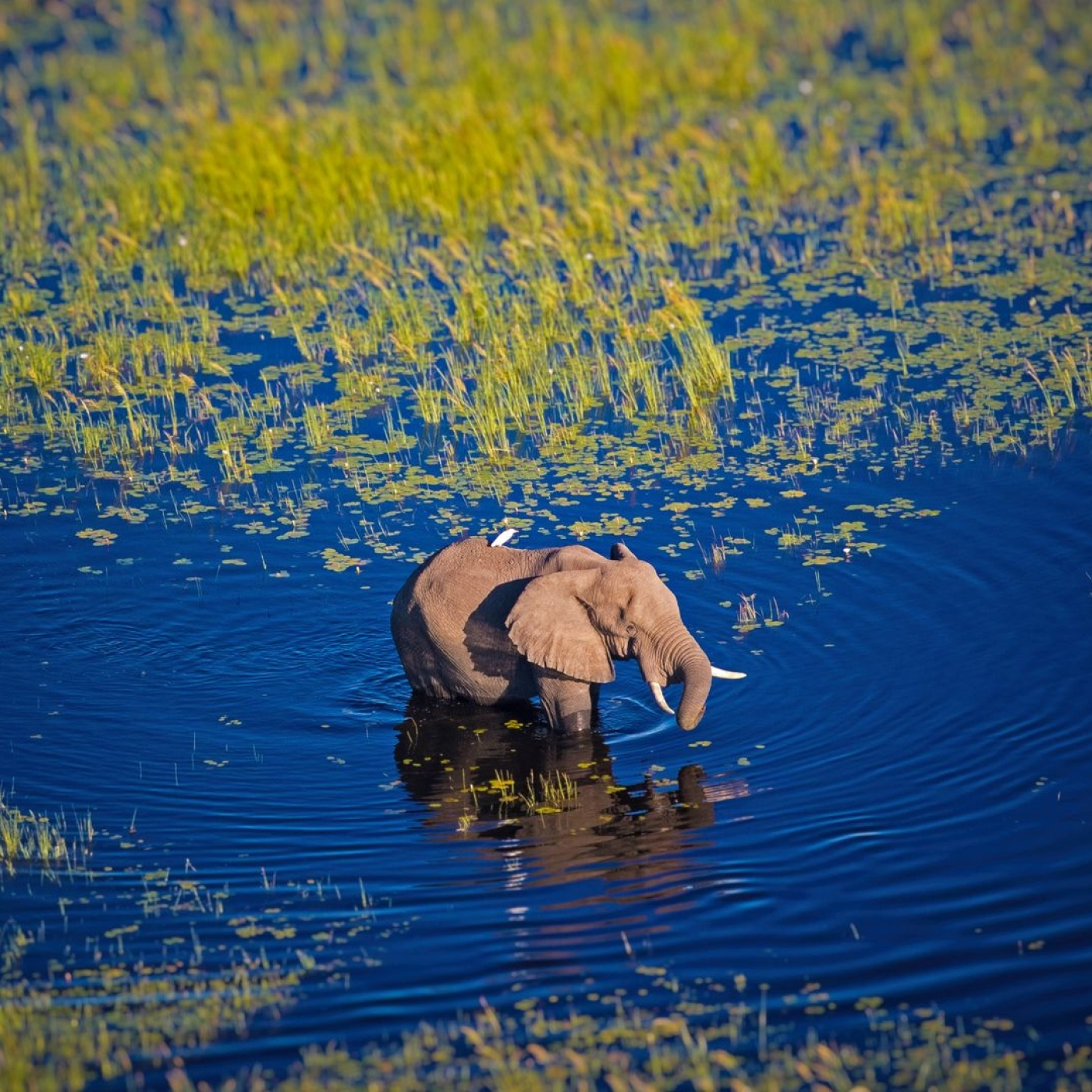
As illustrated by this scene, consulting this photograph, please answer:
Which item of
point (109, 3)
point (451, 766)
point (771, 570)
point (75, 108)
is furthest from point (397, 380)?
point (109, 3)

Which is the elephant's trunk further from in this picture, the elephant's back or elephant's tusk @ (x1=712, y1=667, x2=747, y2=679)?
the elephant's back

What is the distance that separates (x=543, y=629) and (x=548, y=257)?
7356mm

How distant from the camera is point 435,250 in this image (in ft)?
54.2

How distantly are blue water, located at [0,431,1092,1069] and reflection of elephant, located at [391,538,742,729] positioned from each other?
0.87 feet

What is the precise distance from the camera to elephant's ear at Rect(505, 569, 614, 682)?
30.9 ft

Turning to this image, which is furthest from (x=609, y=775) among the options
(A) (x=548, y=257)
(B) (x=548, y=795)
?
(A) (x=548, y=257)

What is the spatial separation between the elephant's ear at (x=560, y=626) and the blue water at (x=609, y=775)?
0.52m

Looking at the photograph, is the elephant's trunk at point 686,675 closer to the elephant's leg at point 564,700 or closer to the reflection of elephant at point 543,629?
the reflection of elephant at point 543,629

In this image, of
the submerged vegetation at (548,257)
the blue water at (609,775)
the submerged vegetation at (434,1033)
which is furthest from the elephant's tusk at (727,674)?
the submerged vegetation at (434,1033)

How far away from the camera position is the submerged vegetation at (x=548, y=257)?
1311 centimetres

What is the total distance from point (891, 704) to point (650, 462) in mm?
3535

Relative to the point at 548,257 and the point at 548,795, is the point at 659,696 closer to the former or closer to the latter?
the point at 548,795

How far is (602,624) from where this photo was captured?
31.0 ft

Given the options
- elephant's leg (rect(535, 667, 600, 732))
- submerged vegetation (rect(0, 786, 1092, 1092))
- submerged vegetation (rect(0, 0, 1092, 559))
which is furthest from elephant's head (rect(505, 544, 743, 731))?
submerged vegetation (rect(0, 0, 1092, 559))
